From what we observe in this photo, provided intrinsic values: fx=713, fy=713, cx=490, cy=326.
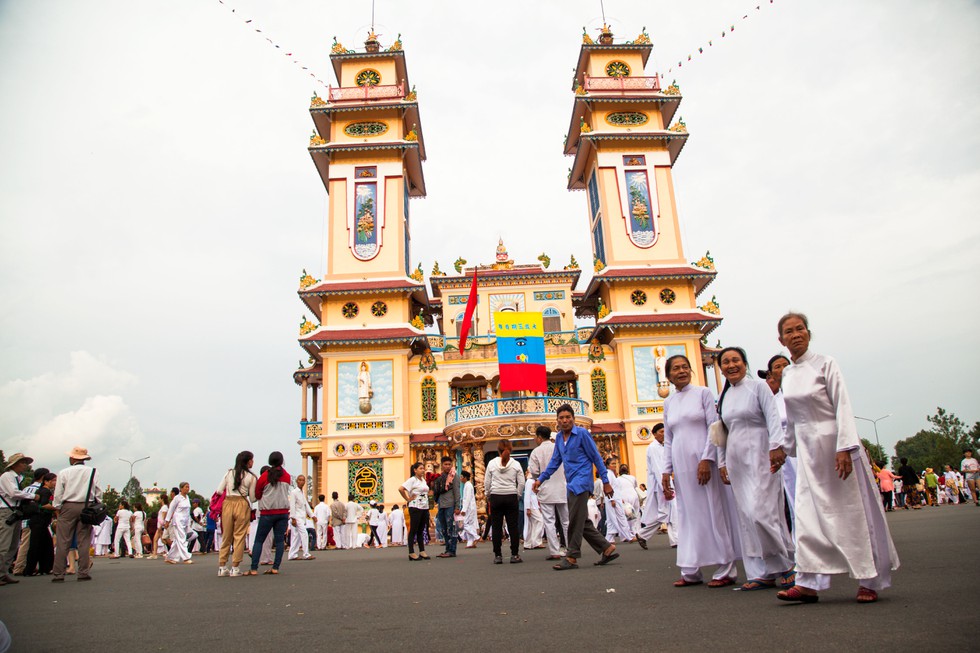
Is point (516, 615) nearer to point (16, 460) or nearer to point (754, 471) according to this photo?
point (754, 471)

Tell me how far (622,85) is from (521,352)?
13.3m

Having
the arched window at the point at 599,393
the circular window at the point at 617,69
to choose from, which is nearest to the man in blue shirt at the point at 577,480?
the arched window at the point at 599,393

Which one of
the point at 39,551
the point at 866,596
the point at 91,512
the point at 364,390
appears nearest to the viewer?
the point at 866,596

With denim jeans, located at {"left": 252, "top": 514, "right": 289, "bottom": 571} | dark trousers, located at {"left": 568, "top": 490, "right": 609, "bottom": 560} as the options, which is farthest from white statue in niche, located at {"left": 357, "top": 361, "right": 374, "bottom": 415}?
dark trousers, located at {"left": 568, "top": 490, "right": 609, "bottom": 560}

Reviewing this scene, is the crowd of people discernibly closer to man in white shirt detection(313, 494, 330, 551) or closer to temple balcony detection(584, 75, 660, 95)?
man in white shirt detection(313, 494, 330, 551)

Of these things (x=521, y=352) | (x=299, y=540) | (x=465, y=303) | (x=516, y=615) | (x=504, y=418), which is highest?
(x=465, y=303)

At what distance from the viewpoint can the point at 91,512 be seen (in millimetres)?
9836

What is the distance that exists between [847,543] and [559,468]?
219 inches

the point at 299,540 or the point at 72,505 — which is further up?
the point at 72,505

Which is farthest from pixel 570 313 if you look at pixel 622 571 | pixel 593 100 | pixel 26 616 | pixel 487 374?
pixel 26 616

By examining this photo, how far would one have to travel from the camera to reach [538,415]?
23.9m

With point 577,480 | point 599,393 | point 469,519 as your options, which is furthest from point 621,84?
point 577,480

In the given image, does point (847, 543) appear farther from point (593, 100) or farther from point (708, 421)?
point (593, 100)

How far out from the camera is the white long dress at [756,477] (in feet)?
17.4
